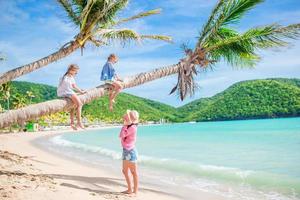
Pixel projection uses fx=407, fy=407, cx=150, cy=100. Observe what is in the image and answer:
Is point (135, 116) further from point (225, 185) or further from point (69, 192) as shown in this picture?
point (225, 185)

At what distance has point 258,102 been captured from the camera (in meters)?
127

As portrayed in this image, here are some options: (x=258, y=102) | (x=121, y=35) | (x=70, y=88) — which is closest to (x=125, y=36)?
(x=121, y=35)

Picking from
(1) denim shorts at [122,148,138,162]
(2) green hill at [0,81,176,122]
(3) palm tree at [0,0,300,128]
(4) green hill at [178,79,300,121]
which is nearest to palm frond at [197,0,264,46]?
(3) palm tree at [0,0,300,128]

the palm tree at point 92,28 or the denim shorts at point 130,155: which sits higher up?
the palm tree at point 92,28

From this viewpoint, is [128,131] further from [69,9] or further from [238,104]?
[238,104]

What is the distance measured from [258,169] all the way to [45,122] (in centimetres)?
7479

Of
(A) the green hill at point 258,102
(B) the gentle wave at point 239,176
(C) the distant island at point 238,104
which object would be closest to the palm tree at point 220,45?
(B) the gentle wave at point 239,176

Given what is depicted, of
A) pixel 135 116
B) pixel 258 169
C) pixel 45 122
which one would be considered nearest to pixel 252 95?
pixel 45 122

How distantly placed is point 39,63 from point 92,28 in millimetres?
1530

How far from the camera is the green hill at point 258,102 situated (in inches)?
4680

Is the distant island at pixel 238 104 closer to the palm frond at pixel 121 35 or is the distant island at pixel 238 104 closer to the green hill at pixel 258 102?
the green hill at pixel 258 102

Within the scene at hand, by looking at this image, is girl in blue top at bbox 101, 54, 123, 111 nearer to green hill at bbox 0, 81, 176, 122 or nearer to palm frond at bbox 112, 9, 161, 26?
palm frond at bbox 112, 9, 161, 26

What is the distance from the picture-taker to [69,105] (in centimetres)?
577

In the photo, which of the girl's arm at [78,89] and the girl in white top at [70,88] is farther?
the girl's arm at [78,89]
